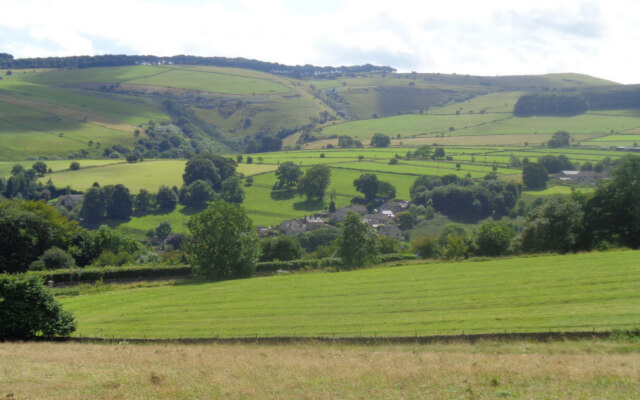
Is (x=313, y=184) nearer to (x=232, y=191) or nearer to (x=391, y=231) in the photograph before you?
(x=232, y=191)

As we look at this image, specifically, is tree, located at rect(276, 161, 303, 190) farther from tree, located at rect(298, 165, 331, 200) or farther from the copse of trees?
the copse of trees


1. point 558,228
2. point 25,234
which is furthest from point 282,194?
point 558,228

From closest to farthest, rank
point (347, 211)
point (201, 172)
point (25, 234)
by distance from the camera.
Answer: point (25, 234)
point (347, 211)
point (201, 172)

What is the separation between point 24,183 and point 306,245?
8340 centimetres

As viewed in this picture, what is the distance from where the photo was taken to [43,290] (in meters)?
33.1

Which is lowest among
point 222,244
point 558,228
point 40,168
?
point 222,244

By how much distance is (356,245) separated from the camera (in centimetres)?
6353

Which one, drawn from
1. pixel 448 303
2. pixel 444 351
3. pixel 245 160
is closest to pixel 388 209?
pixel 245 160

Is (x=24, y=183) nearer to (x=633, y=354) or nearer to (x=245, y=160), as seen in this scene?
(x=245, y=160)

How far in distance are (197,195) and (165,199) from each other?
8320 millimetres

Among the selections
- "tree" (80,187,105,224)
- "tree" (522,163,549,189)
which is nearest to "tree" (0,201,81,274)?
"tree" (80,187,105,224)

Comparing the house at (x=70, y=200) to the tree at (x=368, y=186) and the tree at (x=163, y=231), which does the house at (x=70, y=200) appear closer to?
the tree at (x=163, y=231)

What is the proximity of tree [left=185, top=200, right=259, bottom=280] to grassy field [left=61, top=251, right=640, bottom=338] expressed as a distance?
8055 mm

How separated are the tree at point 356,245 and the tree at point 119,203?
77.5 m
